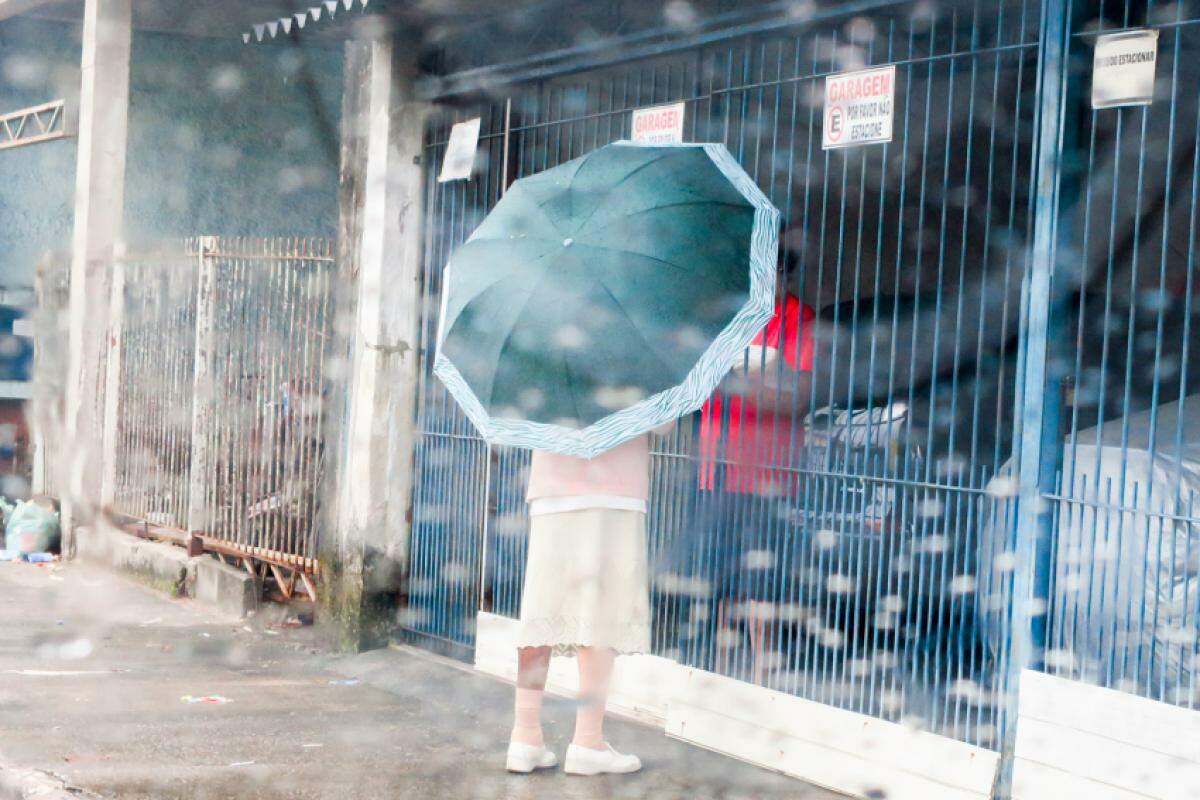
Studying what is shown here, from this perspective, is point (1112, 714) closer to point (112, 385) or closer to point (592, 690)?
point (592, 690)

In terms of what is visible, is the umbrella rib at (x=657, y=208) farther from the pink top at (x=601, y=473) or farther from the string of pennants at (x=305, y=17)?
the string of pennants at (x=305, y=17)

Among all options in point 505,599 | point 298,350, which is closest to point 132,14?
point 298,350

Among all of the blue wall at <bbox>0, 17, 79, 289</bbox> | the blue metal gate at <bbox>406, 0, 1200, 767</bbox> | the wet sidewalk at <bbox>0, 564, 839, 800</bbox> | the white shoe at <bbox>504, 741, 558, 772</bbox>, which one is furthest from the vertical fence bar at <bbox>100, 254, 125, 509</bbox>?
the white shoe at <bbox>504, 741, 558, 772</bbox>

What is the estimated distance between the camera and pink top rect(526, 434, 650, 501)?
5.09 meters

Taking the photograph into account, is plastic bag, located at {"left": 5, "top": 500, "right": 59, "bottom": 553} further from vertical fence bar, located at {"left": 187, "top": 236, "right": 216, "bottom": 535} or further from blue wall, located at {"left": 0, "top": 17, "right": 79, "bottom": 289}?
blue wall, located at {"left": 0, "top": 17, "right": 79, "bottom": 289}

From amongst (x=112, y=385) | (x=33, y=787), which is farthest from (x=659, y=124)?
(x=112, y=385)

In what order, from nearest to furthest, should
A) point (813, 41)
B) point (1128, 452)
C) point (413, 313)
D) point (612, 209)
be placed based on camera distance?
point (1128, 452) → point (612, 209) → point (813, 41) → point (413, 313)

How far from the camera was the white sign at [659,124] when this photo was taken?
6340 millimetres

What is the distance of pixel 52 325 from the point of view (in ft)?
42.0

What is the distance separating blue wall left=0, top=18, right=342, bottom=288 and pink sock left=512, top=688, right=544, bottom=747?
27.9 feet

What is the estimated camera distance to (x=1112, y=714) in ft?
14.8

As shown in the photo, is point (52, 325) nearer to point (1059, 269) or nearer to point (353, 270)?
point (353, 270)

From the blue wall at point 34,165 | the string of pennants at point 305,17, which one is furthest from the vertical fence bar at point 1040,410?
the blue wall at point 34,165

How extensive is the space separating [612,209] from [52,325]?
9.24 metres
